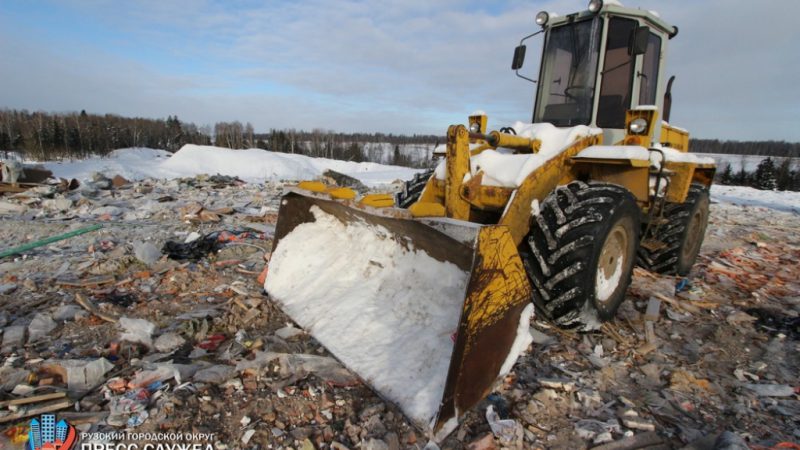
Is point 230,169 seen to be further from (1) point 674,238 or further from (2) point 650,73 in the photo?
(1) point 674,238

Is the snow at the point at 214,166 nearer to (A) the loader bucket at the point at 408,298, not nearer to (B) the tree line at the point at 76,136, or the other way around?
(A) the loader bucket at the point at 408,298

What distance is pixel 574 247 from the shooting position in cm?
287

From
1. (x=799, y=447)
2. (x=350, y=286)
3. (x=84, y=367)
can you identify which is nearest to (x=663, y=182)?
(x=799, y=447)

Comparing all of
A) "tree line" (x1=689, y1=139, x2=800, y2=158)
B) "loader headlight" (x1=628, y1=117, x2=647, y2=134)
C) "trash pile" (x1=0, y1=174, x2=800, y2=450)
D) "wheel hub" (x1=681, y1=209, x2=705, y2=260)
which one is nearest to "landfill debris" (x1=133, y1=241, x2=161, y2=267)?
"trash pile" (x1=0, y1=174, x2=800, y2=450)

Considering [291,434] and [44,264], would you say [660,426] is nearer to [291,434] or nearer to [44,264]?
[291,434]

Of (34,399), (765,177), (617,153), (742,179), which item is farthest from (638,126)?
(742,179)

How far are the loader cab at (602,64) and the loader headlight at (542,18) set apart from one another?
1 centimetres

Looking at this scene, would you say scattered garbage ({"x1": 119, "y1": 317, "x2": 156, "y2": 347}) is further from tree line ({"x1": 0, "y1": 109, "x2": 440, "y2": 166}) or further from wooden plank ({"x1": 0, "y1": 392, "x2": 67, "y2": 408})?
tree line ({"x1": 0, "y1": 109, "x2": 440, "y2": 166})

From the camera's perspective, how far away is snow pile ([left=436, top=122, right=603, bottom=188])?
3.27m

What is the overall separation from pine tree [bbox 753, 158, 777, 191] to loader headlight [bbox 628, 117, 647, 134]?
40.9 meters

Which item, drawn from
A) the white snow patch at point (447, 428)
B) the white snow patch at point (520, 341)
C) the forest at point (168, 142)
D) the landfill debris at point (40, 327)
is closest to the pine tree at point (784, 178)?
the forest at point (168, 142)

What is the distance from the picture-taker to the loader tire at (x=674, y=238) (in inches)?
185

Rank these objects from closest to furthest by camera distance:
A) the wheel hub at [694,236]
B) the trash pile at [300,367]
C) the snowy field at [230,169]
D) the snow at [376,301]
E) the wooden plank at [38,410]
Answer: the wooden plank at [38,410]
the trash pile at [300,367]
the snow at [376,301]
the wheel hub at [694,236]
the snowy field at [230,169]

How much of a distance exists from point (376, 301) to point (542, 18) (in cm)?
376
